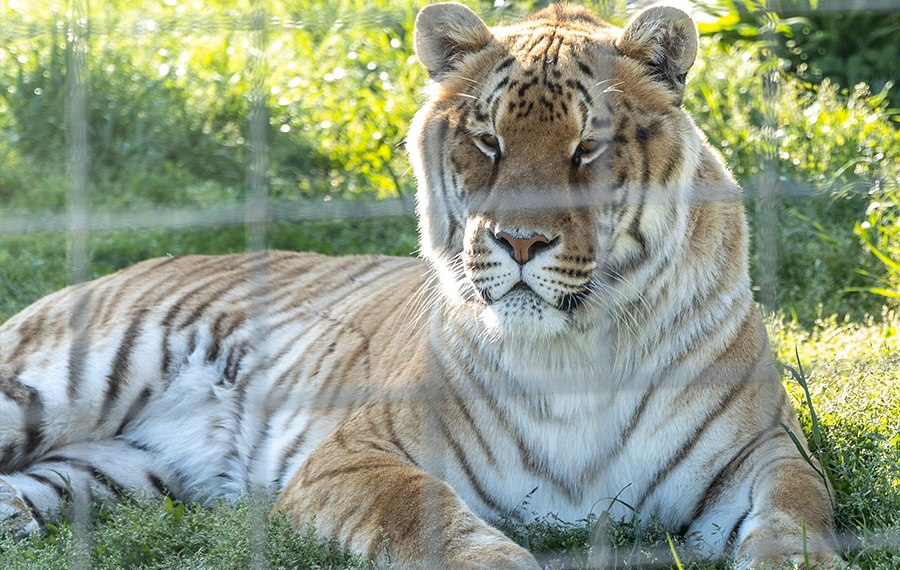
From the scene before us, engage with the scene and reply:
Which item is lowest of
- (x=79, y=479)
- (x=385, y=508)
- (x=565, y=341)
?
(x=79, y=479)

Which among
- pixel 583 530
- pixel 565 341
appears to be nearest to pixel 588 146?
pixel 565 341

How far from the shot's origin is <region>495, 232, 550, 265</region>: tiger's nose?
192 cm

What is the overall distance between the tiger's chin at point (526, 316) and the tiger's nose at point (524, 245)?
82mm

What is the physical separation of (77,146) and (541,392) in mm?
1024

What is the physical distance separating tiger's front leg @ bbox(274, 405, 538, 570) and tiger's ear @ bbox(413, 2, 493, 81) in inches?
31.1

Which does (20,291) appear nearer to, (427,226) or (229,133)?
(229,133)

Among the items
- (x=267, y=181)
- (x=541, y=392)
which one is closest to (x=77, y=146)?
(x=541, y=392)

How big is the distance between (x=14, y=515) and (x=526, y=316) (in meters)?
1.31

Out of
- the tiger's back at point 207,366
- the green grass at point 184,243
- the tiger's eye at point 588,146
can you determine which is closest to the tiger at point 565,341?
the tiger's eye at point 588,146

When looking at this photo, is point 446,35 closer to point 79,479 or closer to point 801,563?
point 801,563

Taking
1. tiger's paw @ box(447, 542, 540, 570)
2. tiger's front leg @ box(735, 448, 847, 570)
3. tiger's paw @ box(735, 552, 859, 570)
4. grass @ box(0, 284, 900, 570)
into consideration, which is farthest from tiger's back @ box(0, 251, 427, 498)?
tiger's paw @ box(735, 552, 859, 570)

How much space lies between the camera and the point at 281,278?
329cm

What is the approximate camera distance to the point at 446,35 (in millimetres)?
2277

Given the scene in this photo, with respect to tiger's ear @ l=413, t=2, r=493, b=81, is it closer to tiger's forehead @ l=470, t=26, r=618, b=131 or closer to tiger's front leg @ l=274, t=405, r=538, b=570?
tiger's forehead @ l=470, t=26, r=618, b=131
